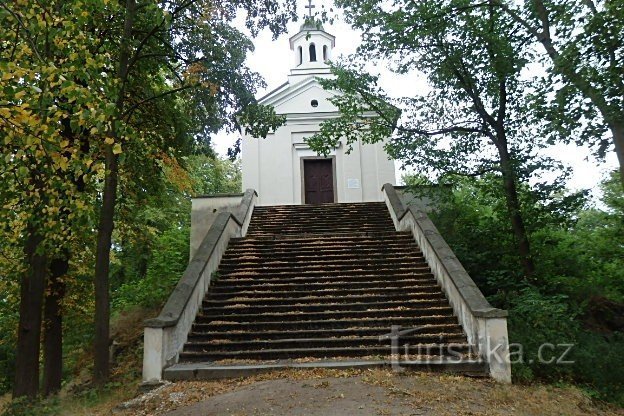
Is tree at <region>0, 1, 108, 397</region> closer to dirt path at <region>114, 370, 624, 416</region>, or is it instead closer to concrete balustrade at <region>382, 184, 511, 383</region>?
dirt path at <region>114, 370, 624, 416</region>

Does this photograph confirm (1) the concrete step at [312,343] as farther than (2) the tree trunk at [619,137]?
Yes

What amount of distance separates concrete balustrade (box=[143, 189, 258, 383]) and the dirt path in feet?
1.74

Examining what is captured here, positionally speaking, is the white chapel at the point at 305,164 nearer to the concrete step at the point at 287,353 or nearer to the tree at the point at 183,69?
the tree at the point at 183,69

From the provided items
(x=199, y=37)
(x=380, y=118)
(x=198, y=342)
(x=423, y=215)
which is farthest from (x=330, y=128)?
(x=198, y=342)

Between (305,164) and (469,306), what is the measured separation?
13295 mm

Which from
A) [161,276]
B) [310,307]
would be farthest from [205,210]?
[310,307]

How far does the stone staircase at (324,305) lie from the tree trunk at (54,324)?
269cm

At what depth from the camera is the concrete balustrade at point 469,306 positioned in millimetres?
6379

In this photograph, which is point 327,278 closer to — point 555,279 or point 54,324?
point 555,279

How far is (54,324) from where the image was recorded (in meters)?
8.63

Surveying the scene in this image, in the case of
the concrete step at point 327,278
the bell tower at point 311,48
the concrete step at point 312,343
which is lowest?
the concrete step at point 312,343

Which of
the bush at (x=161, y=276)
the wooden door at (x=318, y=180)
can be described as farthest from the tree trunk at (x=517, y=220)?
the wooden door at (x=318, y=180)

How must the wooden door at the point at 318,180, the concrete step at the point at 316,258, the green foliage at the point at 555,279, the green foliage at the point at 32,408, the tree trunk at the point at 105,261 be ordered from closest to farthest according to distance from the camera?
1. the green foliage at the point at 32,408
2. the green foliage at the point at 555,279
3. the tree trunk at the point at 105,261
4. the concrete step at the point at 316,258
5. the wooden door at the point at 318,180

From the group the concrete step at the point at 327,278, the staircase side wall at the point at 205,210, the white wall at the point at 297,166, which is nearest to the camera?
the concrete step at the point at 327,278
